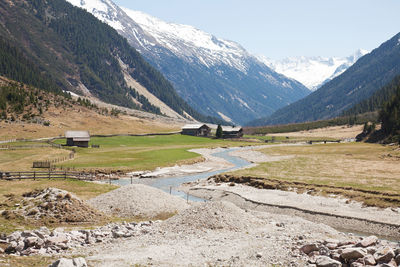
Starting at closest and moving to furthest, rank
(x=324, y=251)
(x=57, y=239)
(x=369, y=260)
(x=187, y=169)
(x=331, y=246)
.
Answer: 1. (x=369, y=260)
2. (x=324, y=251)
3. (x=331, y=246)
4. (x=57, y=239)
5. (x=187, y=169)

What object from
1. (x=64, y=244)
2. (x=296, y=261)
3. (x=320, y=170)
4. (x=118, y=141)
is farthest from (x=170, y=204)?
(x=118, y=141)

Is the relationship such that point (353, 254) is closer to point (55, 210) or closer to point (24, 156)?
point (55, 210)

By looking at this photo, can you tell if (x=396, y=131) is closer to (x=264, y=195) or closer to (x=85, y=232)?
(x=264, y=195)

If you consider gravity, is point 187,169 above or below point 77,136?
below

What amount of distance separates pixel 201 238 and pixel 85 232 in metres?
10.3

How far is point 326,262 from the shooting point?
25.0 meters

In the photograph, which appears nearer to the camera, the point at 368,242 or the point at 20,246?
the point at 20,246

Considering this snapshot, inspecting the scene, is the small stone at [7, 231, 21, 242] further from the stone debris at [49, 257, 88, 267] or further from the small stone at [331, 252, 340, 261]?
the small stone at [331, 252, 340, 261]

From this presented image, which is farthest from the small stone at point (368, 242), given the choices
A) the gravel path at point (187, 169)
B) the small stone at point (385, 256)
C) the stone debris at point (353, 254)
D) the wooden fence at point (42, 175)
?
the gravel path at point (187, 169)

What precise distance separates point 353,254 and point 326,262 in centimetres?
199

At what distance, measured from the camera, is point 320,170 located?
83500 millimetres

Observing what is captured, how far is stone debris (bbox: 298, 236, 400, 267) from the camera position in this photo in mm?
24484

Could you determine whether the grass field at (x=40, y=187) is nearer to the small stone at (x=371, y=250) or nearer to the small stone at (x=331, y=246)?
the small stone at (x=331, y=246)

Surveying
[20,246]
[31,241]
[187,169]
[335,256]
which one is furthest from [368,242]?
[187,169]
